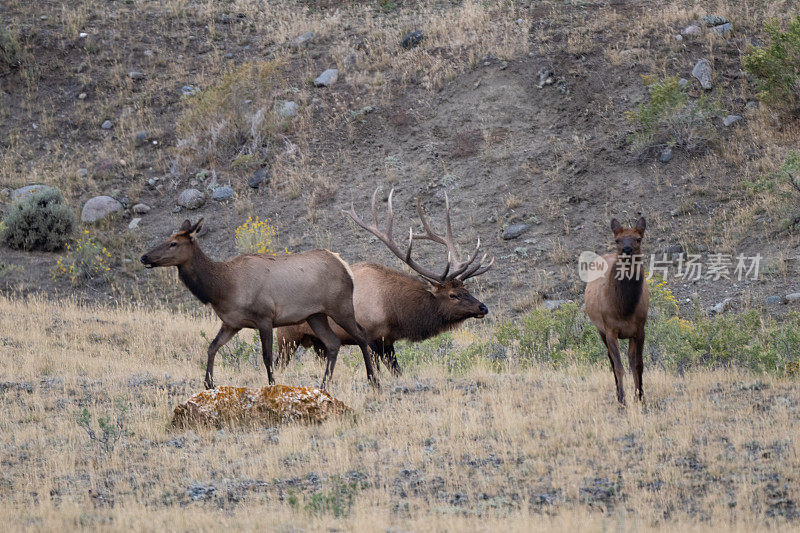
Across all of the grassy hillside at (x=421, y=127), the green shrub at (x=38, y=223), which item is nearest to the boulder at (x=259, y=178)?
the grassy hillside at (x=421, y=127)

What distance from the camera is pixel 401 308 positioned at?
→ 12.0m

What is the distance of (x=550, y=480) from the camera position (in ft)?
23.9

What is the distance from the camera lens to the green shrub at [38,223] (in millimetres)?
21734

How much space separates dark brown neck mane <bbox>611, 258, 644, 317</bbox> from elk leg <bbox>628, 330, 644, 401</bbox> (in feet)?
1.06

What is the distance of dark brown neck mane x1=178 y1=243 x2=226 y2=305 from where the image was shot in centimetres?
1041

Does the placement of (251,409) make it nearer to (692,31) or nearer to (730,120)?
(730,120)

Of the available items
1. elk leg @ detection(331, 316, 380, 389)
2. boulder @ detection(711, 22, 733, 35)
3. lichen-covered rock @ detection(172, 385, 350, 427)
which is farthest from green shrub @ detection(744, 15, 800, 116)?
lichen-covered rock @ detection(172, 385, 350, 427)

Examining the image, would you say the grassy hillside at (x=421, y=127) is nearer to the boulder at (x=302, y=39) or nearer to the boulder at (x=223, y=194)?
the boulder at (x=302, y=39)

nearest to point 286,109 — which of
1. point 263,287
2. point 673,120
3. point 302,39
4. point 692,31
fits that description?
point 302,39

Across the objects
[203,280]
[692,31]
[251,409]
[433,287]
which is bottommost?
[251,409]

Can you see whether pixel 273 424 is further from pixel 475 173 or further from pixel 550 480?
pixel 475 173

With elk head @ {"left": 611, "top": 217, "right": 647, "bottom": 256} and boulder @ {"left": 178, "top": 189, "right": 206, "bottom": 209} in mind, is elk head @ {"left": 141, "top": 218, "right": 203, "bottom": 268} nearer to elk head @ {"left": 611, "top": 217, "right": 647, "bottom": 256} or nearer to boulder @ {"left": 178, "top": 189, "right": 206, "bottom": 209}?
elk head @ {"left": 611, "top": 217, "right": 647, "bottom": 256}

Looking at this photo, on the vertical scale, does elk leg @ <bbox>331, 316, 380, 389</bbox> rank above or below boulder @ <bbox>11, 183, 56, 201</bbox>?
below

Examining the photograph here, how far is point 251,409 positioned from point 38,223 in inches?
572
